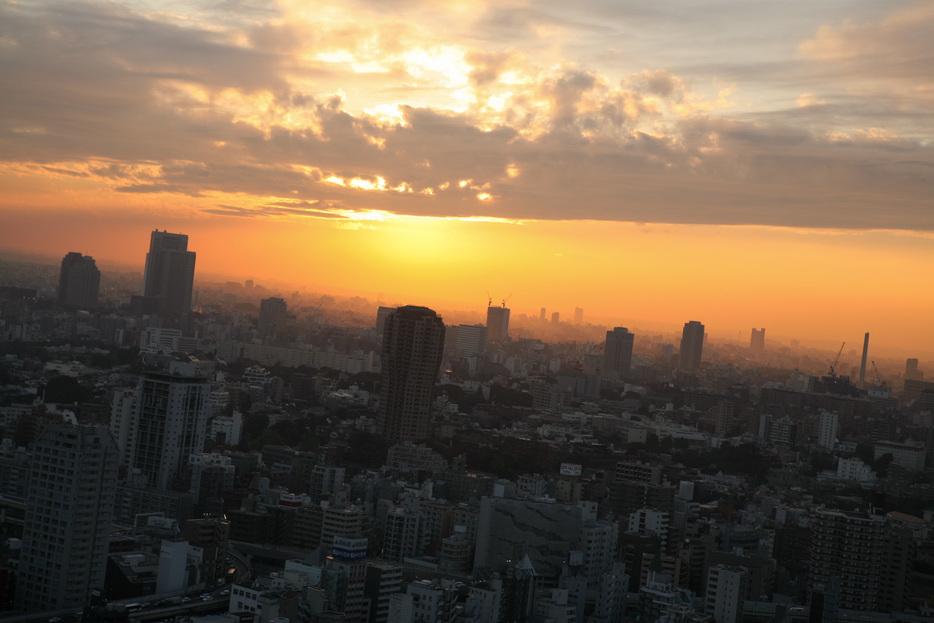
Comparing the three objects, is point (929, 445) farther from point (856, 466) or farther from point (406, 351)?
point (406, 351)

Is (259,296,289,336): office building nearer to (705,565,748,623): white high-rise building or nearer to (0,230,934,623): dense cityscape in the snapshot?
(0,230,934,623): dense cityscape

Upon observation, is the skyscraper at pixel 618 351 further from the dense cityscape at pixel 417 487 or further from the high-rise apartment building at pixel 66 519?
the high-rise apartment building at pixel 66 519

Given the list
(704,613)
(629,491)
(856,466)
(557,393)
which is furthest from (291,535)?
(557,393)

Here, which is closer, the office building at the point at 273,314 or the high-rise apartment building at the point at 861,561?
the high-rise apartment building at the point at 861,561

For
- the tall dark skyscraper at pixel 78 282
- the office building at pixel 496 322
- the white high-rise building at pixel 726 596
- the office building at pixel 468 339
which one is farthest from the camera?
the office building at pixel 496 322

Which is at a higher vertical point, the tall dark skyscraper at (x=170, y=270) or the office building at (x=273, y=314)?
the tall dark skyscraper at (x=170, y=270)

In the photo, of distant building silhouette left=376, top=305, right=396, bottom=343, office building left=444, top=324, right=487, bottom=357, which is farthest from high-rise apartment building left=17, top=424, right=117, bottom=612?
distant building silhouette left=376, top=305, right=396, bottom=343

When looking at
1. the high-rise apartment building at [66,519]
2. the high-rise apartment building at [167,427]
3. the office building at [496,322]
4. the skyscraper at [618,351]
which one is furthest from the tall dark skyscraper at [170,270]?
the high-rise apartment building at [66,519]
